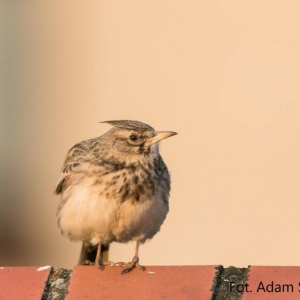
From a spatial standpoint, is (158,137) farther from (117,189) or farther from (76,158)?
(76,158)

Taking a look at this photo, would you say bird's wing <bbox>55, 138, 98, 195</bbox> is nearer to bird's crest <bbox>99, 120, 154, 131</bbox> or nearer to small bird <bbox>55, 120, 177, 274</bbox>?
small bird <bbox>55, 120, 177, 274</bbox>

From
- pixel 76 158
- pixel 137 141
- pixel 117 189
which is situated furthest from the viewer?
pixel 76 158

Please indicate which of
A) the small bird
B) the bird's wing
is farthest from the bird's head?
the bird's wing

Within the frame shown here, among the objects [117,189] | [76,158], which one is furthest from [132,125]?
[117,189]

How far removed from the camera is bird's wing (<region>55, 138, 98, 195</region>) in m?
7.14

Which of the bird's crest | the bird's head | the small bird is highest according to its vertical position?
the bird's crest

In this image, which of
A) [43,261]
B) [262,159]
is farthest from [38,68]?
[262,159]

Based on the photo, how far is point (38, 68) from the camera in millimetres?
14312

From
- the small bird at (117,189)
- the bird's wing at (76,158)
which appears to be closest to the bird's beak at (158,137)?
the small bird at (117,189)

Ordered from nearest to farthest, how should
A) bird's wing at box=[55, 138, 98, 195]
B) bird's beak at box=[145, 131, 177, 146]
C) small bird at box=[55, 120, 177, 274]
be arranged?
1. small bird at box=[55, 120, 177, 274]
2. bird's beak at box=[145, 131, 177, 146]
3. bird's wing at box=[55, 138, 98, 195]

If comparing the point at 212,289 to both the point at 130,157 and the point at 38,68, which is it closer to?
the point at 130,157

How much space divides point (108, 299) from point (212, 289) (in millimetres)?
454

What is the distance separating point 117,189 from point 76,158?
0.63 meters

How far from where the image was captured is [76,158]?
7.23 m
